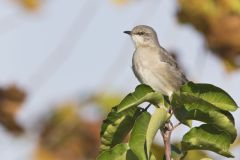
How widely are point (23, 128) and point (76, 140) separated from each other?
771mm

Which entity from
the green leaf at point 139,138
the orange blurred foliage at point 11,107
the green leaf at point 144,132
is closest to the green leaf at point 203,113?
the green leaf at point 144,132

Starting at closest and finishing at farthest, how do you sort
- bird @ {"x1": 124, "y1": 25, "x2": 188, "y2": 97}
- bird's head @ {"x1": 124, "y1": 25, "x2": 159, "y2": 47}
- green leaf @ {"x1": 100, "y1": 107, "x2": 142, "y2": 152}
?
green leaf @ {"x1": 100, "y1": 107, "x2": 142, "y2": 152} < bird @ {"x1": 124, "y1": 25, "x2": 188, "y2": 97} < bird's head @ {"x1": 124, "y1": 25, "x2": 159, "y2": 47}

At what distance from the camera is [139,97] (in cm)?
476

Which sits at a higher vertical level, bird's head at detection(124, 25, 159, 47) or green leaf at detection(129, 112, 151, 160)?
bird's head at detection(124, 25, 159, 47)

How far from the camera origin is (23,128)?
10523mm

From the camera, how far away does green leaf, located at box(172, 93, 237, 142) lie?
4695 millimetres

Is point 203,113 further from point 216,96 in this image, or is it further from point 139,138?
point 139,138

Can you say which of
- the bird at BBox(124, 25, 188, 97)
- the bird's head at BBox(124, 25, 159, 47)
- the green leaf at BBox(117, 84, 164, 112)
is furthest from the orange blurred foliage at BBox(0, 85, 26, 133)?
the green leaf at BBox(117, 84, 164, 112)

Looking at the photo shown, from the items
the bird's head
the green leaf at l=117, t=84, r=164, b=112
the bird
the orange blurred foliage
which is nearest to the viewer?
the green leaf at l=117, t=84, r=164, b=112

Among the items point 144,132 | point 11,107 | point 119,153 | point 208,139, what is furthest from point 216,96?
point 11,107

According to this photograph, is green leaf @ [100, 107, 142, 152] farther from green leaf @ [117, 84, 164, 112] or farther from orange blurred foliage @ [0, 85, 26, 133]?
orange blurred foliage @ [0, 85, 26, 133]

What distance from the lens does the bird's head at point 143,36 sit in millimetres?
8403

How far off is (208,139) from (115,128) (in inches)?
23.4

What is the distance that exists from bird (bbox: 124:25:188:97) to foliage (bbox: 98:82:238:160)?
6.48 feet
